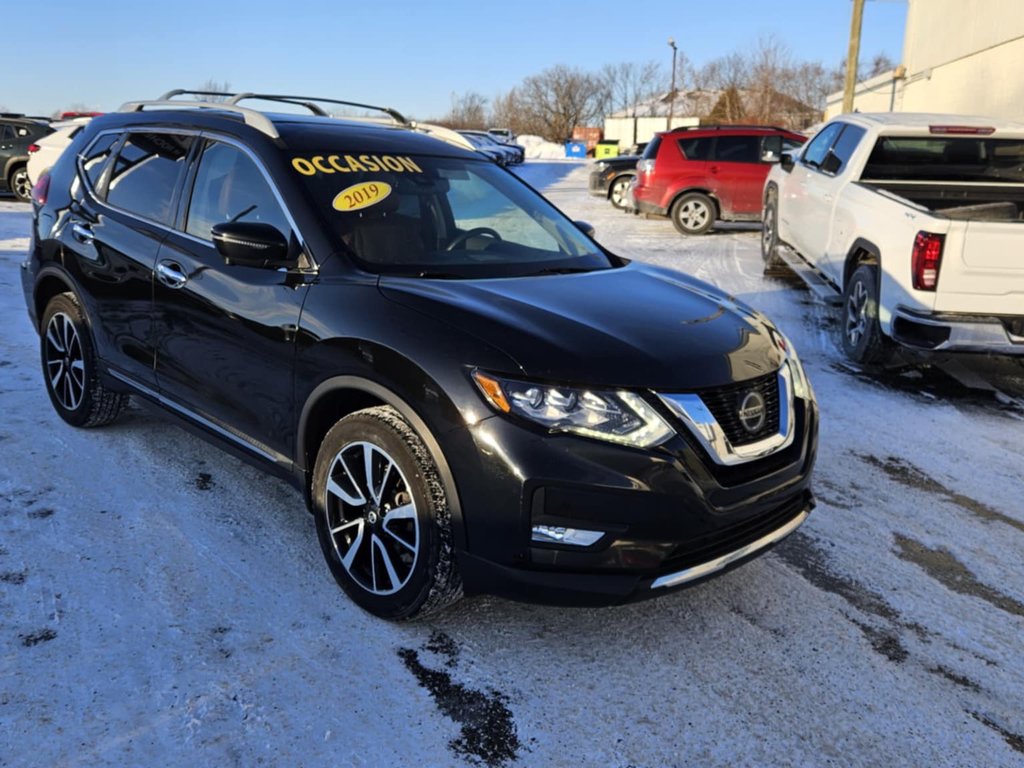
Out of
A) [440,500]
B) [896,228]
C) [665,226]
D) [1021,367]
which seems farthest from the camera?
[665,226]

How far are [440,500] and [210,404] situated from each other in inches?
56.4

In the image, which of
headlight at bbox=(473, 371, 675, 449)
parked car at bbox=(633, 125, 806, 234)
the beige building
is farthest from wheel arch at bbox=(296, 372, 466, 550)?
the beige building

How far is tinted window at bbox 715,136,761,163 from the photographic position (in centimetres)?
1362

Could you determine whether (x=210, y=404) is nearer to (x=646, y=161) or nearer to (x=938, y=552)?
(x=938, y=552)

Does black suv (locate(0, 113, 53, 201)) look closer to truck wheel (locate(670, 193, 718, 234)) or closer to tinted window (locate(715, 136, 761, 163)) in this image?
truck wheel (locate(670, 193, 718, 234))

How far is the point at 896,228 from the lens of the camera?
5777 mm

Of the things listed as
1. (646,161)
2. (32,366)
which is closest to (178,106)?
(32,366)

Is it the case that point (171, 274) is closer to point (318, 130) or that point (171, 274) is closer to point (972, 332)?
point (318, 130)

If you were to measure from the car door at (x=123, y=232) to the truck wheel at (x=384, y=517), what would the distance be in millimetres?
1438

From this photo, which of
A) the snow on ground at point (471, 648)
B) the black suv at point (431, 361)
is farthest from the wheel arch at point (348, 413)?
the snow on ground at point (471, 648)

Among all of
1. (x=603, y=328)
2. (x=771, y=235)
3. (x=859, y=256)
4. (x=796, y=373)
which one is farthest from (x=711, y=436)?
(x=771, y=235)

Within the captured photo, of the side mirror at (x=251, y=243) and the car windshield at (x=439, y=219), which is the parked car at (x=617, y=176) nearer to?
the car windshield at (x=439, y=219)

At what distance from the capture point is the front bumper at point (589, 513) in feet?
8.02

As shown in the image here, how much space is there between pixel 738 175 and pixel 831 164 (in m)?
5.73
